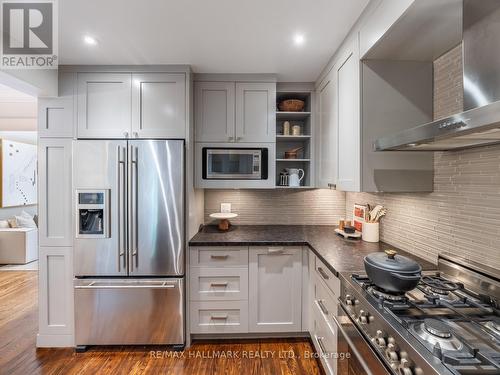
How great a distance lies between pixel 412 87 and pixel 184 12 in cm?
150

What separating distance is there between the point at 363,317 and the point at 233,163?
64.8 inches

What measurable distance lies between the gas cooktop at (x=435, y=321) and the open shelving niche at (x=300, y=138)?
1.45 meters

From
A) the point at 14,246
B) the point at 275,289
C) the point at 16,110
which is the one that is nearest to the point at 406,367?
the point at 275,289

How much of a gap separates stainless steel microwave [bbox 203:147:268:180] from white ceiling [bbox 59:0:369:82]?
75 centimetres

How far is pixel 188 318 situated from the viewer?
2148mm

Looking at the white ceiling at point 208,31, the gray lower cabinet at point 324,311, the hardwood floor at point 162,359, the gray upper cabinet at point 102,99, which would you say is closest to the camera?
the white ceiling at point 208,31

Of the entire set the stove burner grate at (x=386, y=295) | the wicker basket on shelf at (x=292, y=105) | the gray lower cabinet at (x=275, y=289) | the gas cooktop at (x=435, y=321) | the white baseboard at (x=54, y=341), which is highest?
the wicker basket on shelf at (x=292, y=105)

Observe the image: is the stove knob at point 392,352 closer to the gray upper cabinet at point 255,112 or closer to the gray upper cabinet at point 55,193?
the gray upper cabinet at point 255,112

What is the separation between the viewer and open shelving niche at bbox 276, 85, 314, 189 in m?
2.54

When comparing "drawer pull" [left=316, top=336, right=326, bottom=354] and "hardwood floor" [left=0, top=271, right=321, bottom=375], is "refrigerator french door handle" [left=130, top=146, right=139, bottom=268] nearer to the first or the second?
"hardwood floor" [left=0, top=271, right=321, bottom=375]

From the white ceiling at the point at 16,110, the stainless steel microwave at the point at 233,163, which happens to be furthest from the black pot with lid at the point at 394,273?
the white ceiling at the point at 16,110

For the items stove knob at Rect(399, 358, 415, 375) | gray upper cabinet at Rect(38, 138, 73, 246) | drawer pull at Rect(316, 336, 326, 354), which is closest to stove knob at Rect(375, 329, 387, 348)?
stove knob at Rect(399, 358, 415, 375)

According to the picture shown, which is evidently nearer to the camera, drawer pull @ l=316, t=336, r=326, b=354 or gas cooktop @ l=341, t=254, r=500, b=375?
gas cooktop @ l=341, t=254, r=500, b=375

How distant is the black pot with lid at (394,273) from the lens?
108 cm
